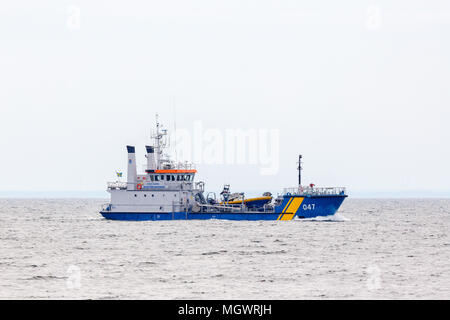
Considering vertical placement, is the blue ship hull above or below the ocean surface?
above

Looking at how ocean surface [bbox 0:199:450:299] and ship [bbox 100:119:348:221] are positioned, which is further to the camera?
ship [bbox 100:119:348:221]

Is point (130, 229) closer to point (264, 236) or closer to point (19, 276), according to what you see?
point (264, 236)

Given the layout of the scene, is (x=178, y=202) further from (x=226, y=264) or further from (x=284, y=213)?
(x=226, y=264)

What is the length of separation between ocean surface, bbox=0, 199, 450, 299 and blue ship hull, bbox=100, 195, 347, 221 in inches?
162

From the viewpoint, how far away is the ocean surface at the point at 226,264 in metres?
29.6

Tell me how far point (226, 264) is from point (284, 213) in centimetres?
3003

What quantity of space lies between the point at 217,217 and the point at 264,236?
1411 centimetres

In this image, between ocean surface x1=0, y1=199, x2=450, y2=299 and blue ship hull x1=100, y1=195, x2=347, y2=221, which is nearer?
ocean surface x1=0, y1=199, x2=450, y2=299

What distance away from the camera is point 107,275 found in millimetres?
34469

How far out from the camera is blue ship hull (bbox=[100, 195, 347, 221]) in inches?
2657

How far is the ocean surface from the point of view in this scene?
29.6m

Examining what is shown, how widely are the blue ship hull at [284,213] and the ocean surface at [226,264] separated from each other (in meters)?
4.12

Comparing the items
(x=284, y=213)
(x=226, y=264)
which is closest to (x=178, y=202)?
(x=284, y=213)

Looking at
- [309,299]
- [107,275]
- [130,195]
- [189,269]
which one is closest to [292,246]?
[189,269]
